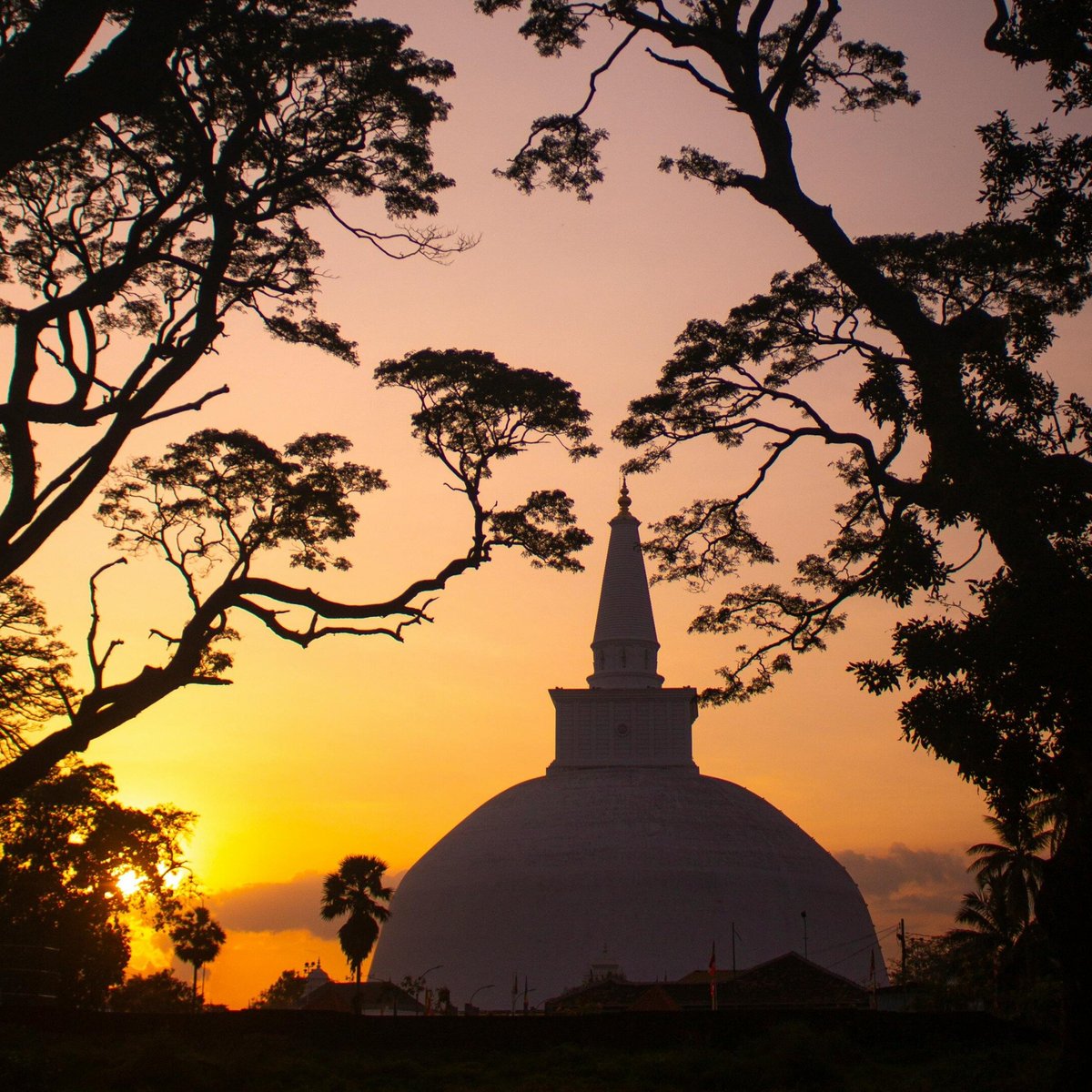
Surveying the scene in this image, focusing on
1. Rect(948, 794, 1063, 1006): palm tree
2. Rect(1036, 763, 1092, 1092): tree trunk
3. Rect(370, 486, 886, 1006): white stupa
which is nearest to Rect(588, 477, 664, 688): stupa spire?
Rect(370, 486, 886, 1006): white stupa

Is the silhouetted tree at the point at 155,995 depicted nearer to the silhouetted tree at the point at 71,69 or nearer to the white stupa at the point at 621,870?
the white stupa at the point at 621,870

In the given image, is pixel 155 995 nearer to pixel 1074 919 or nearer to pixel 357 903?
pixel 357 903

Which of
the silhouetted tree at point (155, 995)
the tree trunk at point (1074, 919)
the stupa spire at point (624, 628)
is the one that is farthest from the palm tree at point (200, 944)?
the tree trunk at point (1074, 919)

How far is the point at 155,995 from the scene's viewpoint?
6481cm

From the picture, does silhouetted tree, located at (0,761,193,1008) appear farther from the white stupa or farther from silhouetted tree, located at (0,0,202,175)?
silhouetted tree, located at (0,0,202,175)

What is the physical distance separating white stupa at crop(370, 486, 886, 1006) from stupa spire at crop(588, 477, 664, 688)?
0.07 m

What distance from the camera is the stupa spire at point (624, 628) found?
63.6 m

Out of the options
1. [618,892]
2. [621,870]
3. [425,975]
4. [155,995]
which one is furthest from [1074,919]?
[155,995]

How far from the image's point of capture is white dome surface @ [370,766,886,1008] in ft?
171

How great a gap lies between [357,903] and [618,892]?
16817mm

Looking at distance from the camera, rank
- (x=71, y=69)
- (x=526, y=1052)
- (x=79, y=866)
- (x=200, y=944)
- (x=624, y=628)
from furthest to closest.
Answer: (x=624, y=628) → (x=200, y=944) → (x=79, y=866) → (x=526, y=1052) → (x=71, y=69)

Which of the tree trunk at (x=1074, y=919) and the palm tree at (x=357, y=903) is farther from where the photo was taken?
the palm tree at (x=357, y=903)

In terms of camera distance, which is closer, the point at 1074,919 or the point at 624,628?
the point at 1074,919

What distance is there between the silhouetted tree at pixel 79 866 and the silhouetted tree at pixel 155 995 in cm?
926
